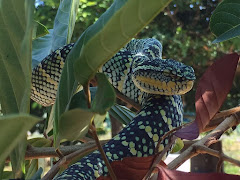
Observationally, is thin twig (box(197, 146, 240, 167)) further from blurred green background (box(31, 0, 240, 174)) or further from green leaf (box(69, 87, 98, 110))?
blurred green background (box(31, 0, 240, 174))

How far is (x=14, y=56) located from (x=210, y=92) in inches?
7.2

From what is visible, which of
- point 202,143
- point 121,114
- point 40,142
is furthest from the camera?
point 121,114

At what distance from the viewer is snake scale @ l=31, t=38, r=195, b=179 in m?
0.56

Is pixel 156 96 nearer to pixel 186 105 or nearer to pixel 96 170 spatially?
pixel 96 170

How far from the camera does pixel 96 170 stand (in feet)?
1.68

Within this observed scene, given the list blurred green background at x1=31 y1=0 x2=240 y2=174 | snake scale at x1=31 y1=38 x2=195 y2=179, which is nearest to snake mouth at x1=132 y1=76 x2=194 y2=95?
snake scale at x1=31 y1=38 x2=195 y2=179

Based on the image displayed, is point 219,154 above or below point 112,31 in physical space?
below

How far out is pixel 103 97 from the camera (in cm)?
29

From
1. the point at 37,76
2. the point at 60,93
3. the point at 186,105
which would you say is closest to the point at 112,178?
the point at 60,93

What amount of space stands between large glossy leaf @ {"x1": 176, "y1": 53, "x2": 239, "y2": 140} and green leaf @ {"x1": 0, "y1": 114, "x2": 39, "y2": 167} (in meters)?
0.16

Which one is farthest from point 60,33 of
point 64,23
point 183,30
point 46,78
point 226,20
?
point 183,30

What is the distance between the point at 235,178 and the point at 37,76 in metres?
0.66

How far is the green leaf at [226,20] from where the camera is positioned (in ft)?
1.71

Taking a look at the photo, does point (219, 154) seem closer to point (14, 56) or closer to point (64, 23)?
point (14, 56)
